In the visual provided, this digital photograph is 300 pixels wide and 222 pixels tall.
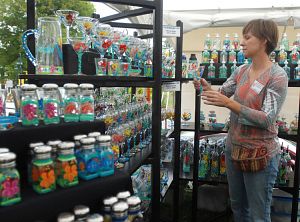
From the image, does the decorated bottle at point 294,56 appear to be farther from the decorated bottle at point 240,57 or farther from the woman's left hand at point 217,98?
the woman's left hand at point 217,98

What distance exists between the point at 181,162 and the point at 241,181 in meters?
1.29

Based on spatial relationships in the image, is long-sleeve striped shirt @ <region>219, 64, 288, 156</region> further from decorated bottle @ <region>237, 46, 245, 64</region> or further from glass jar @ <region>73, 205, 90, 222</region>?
glass jar @ <region>73, 205, 90, 222</region>

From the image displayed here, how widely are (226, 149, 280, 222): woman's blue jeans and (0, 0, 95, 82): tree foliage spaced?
11.0 ft

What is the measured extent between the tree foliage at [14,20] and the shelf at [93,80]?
118 inches

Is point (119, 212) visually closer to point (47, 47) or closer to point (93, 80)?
point (93, 80)

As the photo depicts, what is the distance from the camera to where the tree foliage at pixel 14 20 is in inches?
172

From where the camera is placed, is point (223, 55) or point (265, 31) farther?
point (223, 55)

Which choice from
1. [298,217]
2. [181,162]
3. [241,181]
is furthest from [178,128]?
[298,217]

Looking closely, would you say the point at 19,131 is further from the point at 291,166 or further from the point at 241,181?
the point at 291,166

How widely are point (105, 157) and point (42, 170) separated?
0.27m

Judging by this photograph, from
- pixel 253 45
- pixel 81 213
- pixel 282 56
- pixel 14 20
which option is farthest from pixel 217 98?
pixel 14 20

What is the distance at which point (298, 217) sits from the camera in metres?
2.84

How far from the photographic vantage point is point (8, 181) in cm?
87

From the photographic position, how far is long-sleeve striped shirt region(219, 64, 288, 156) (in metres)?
1.72
